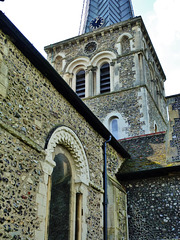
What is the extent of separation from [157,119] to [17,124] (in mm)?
14130

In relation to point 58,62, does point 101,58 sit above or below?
below

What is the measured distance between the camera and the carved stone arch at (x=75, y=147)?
7.84 m

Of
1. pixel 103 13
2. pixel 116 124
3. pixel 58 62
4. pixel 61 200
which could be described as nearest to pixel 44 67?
pixel 61 200

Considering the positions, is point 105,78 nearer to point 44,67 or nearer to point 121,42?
point 121,42

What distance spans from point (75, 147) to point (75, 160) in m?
0.36

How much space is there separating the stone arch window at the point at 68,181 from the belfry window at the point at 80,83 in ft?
36.2

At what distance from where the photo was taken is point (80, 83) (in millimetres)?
20328

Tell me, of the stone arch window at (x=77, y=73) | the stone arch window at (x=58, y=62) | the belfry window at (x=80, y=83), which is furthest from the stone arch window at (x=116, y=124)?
the stone arch window at (x=58, y=62)

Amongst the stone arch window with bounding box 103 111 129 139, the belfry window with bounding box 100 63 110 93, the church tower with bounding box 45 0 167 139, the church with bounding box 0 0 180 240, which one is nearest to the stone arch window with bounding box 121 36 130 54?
the church tower with bounding box 45 0 167 139

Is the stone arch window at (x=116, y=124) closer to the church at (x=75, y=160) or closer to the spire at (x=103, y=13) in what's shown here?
the church at (x=75, y=160)

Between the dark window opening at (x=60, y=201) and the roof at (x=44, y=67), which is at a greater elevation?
the roof at (x=44, y=67)

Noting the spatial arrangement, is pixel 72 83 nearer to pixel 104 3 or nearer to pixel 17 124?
pixel 104 3

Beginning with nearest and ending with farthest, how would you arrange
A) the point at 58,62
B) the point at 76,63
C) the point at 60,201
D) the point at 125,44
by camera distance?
the point at 60,201 < the point at 125,44 < the point at 76,63 < the point at 58,62

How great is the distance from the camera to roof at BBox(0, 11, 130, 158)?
6.52 meters
